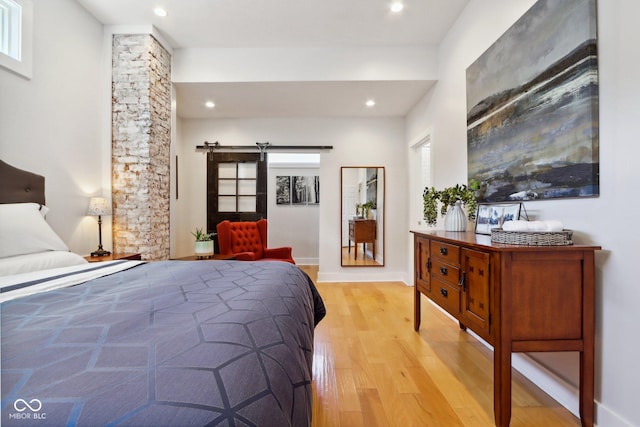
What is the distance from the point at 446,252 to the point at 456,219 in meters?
0.49

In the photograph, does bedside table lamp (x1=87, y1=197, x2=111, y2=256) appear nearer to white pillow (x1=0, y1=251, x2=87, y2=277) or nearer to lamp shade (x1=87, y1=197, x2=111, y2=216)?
lamp shade (x1=87, y1=197, x2=111, y2=216)

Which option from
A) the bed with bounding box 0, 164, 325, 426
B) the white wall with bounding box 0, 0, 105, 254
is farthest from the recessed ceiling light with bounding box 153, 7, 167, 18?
the bed with bounding box 0, 164, 325, 426

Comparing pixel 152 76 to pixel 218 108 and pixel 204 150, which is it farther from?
pixel 204 150

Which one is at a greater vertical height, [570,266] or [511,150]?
[511,150]

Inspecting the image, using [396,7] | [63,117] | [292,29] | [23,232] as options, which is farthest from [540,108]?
[63,117]

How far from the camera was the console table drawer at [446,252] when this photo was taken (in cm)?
187

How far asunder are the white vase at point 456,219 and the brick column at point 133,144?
2.99 meters

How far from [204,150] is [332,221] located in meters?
2.42

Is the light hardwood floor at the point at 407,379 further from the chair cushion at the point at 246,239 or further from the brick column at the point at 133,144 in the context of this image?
the brick column at the point at 133,144

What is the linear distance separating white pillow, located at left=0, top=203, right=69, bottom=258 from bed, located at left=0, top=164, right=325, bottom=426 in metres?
0.72

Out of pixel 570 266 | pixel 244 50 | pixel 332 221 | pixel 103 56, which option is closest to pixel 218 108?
pixel 244 50

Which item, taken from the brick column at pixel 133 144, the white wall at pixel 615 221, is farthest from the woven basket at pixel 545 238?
the brick column at pixel 133 144

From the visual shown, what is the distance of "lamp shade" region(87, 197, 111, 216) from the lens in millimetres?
2680

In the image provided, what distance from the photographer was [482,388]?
178cm
